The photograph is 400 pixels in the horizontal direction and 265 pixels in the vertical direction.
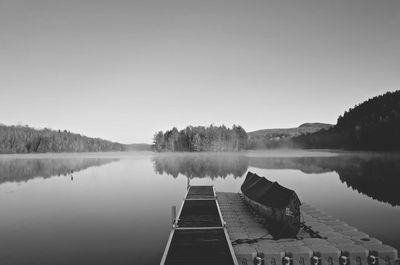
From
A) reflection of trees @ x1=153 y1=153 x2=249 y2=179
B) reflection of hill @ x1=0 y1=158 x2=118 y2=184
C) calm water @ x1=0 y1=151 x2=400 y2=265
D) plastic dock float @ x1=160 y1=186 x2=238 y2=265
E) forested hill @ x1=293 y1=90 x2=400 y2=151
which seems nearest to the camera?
plastic dock float @ x1=160 y1=186 x2=238 y2=265

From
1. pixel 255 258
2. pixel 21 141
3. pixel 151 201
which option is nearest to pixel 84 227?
pixel 151 201

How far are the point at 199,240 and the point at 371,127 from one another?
13063 cm

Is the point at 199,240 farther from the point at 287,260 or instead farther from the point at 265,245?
the point at 287,260

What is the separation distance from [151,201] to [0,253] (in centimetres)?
1709

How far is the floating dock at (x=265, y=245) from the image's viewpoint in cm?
1498

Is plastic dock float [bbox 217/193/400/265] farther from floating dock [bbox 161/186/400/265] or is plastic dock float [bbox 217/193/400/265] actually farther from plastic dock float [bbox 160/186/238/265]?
plastic dock float [bbox 160/186/238/265]

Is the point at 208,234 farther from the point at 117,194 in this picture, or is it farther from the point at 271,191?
the point at 117,194

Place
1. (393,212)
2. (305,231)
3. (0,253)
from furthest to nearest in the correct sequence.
→ (393,212) → (305,231) → (0,253)

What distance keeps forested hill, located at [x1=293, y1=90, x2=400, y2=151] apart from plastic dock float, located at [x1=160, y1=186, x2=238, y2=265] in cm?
11480

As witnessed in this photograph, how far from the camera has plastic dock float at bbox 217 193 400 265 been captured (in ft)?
49.5

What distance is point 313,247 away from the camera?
16.0 m

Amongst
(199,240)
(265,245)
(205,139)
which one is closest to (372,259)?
(265,245)

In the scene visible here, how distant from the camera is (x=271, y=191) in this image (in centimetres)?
2227

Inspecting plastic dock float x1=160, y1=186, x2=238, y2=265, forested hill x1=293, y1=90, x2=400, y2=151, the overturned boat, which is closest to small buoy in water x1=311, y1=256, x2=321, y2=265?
the overturned boat
